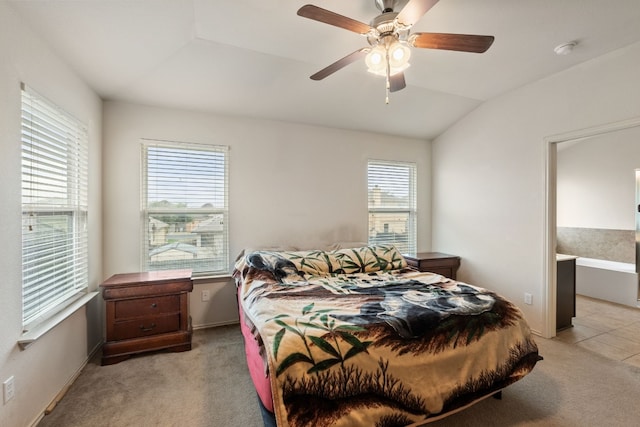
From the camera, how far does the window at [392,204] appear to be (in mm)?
3963

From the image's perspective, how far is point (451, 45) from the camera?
→ 5.37 ft

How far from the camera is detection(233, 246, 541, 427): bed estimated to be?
1.30 metres

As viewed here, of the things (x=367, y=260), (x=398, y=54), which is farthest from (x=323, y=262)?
(x=398, y=54)

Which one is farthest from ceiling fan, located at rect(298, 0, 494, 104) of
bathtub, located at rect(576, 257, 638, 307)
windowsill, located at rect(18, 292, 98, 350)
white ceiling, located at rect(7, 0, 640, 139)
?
bathtub, located at rect(576, 257, 638, 307)

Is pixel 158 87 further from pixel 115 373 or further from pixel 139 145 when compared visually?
pixel 115 373

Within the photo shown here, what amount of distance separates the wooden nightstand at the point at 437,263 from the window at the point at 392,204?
17.6 inches

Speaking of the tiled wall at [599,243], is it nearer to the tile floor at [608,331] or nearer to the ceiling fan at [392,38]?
the tile floor at [608,331]

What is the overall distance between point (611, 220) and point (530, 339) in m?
4.24

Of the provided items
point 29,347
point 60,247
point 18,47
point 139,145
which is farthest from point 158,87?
point 29,347

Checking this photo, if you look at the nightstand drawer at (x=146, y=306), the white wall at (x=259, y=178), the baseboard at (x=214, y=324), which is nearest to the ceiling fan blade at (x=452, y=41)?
the white wall at (x=259, y=178)

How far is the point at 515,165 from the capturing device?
122 inches

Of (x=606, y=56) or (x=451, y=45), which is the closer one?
(x=451, y=45)

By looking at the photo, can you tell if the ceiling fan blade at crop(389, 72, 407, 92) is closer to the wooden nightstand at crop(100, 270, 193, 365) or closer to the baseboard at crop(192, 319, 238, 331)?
the wooden nightstand at crop(100, 270, 193, 365)

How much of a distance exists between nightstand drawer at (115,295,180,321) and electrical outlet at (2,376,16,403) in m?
0.89
